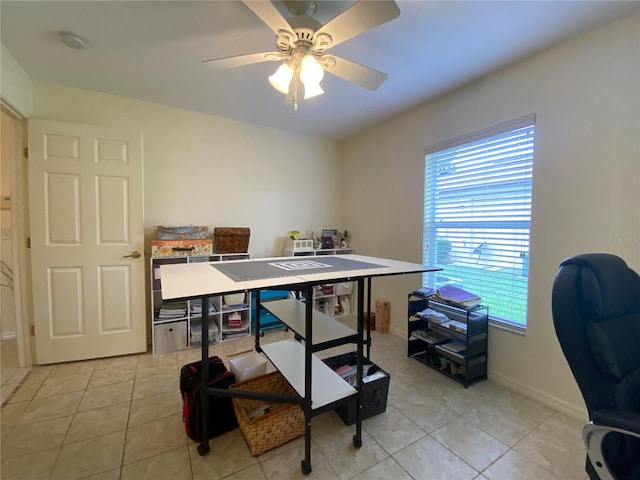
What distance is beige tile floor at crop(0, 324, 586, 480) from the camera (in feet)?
4.55

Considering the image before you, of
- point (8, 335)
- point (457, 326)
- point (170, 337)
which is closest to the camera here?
point (457, 326)

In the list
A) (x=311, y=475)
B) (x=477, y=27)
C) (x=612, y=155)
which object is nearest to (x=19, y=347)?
(x=311, y=475)

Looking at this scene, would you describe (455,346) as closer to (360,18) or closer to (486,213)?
(486,213)

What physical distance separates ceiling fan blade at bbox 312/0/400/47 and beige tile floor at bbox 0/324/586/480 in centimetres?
212

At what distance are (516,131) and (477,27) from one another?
2.69ft

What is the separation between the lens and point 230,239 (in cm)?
297

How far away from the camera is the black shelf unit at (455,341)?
7.02 ft

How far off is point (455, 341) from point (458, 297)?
40cm

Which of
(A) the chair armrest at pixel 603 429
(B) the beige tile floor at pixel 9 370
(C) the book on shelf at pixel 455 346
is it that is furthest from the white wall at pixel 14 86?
(C) the book on shelf at pixel 455 346

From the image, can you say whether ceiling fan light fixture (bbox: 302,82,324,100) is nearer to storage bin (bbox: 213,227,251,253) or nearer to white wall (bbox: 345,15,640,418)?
white wall (bbox: 345,15,640,418)

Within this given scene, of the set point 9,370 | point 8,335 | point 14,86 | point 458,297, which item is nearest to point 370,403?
point 458,297

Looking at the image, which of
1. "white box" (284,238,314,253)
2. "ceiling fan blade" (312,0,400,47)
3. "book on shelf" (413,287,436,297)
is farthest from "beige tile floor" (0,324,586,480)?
"ceiling fan blade" (312,0,400,47)

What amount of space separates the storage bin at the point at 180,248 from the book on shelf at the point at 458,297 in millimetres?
2254

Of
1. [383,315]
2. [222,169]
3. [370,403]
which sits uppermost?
[222,169]
